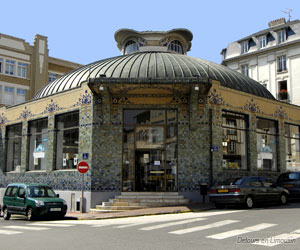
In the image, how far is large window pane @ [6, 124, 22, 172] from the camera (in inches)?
984

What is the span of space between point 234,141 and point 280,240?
42.3 feet

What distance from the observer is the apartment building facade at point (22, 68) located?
41000 millimetres

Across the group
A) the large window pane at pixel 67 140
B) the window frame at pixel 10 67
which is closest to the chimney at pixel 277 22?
the window frame at pixel 10 67

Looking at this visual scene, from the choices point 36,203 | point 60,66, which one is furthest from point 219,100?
point 60,66

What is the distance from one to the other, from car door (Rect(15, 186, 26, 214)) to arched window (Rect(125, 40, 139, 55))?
1423 centimetres

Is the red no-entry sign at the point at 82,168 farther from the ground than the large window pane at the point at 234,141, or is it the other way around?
the large window pane at the point at 234,141

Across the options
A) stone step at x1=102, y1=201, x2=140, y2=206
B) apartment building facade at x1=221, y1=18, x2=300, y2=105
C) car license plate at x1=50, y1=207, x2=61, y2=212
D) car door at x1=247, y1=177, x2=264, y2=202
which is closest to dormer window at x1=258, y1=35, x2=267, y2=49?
apartment building facade at x1=221, y1=18, x2=300, y2=105

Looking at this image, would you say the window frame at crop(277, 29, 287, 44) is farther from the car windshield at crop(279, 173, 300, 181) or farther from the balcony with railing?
the car windshield at crop(279, 173, 300, 181)

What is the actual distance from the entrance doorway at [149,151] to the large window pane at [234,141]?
10.5 feet

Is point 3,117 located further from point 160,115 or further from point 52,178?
point 160,115

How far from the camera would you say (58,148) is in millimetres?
21922

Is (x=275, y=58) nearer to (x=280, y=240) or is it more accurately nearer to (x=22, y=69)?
(x=22, y=69)

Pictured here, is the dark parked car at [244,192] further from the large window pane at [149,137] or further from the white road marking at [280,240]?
the white road marking at [280,240]

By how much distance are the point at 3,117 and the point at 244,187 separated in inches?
700
